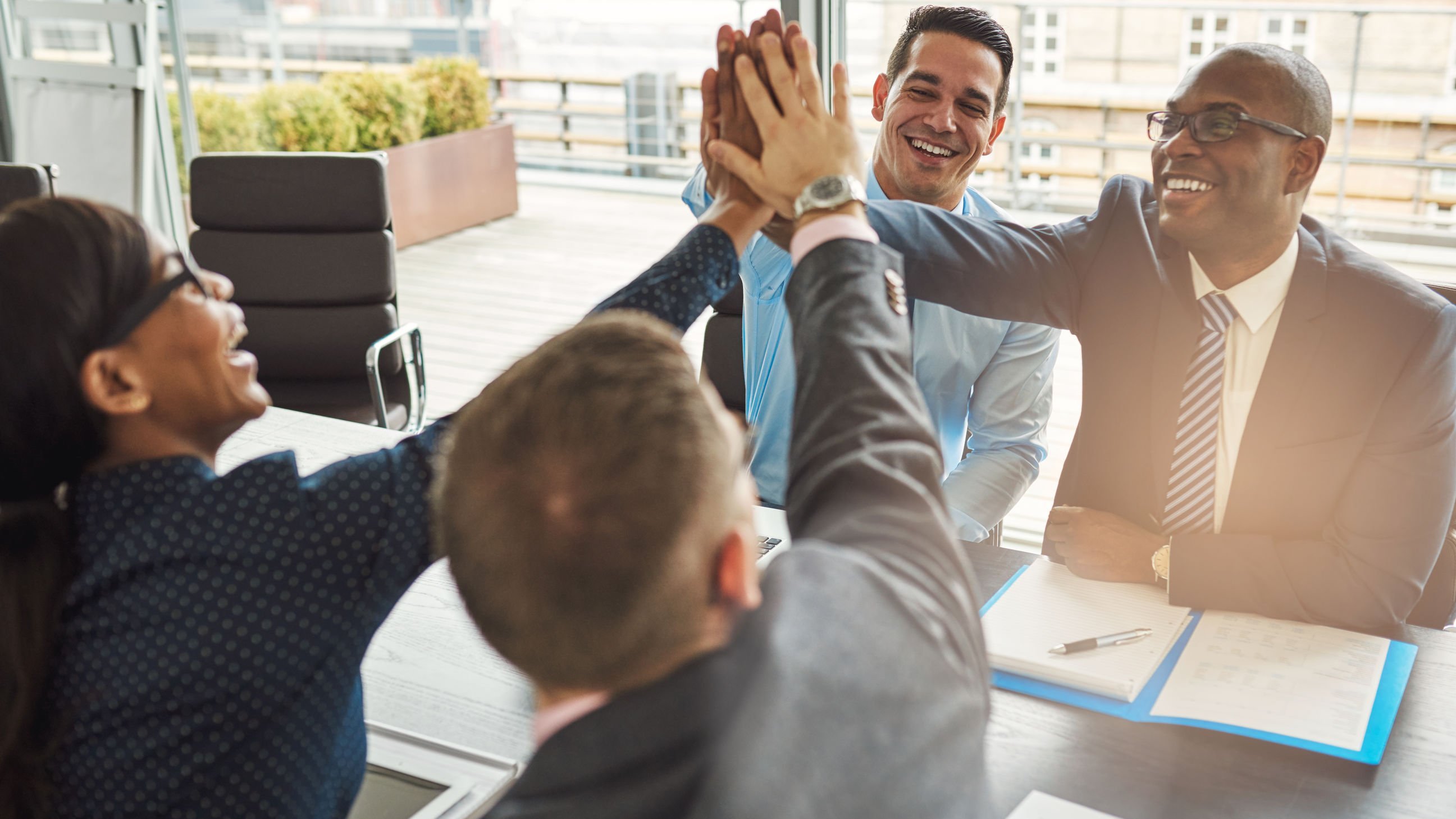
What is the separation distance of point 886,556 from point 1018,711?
531 mm

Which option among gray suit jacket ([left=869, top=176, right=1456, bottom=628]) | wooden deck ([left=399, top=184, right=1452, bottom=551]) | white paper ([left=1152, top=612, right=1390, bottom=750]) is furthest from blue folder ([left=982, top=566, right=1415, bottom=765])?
wooden deck ([left=399, top=184, right=1452, bottom=551])

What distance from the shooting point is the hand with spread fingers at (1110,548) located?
1.45m

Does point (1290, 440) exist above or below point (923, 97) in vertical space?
below

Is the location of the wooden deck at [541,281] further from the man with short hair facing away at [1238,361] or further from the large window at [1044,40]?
the man with short hair facing away at [1238,361]

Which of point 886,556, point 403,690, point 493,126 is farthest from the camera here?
point 493,126

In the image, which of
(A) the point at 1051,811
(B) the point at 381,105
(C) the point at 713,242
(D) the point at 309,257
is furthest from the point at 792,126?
(B) the point at 381,105

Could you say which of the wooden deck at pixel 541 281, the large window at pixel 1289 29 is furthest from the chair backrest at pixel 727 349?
the large window at pixel 1289 29

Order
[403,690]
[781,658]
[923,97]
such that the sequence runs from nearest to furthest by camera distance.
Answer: [781,658] → [403,690] → [923,97]

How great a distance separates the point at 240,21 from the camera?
5.23 metres

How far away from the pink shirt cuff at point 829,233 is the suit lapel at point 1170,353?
79 centimetres

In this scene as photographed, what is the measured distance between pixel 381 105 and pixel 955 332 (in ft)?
14.7

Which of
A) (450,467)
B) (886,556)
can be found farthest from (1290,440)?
(450,467)

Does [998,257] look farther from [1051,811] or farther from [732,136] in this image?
[1051,811]

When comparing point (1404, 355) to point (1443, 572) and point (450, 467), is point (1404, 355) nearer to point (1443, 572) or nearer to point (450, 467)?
point (1443, 572)
